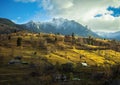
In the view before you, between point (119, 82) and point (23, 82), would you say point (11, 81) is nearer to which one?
point (23, 82)

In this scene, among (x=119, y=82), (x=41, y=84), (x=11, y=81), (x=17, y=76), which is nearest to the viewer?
(x=119, y=82)

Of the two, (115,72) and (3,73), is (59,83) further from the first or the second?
(3,73)

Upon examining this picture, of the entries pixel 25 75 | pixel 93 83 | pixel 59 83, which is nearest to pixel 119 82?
pixel 93 83

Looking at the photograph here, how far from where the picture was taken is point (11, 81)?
161500mm

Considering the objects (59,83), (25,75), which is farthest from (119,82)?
(25,75)

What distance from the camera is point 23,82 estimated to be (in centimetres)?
15650

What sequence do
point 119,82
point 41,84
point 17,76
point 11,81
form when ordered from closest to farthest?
1. point 119,82
2. point 41,84
3. point 11,81
4. point 17,76

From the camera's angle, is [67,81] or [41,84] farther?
[67,81]

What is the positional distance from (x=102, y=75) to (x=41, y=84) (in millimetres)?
49533

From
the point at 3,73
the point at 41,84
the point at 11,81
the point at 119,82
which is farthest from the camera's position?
A: the point at 3,73

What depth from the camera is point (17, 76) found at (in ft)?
580

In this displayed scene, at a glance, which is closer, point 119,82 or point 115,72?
point 119,82

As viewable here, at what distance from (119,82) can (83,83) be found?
Result: 1696 inches

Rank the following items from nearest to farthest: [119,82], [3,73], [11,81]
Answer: [119,82]
[11,81]
[3,73]
